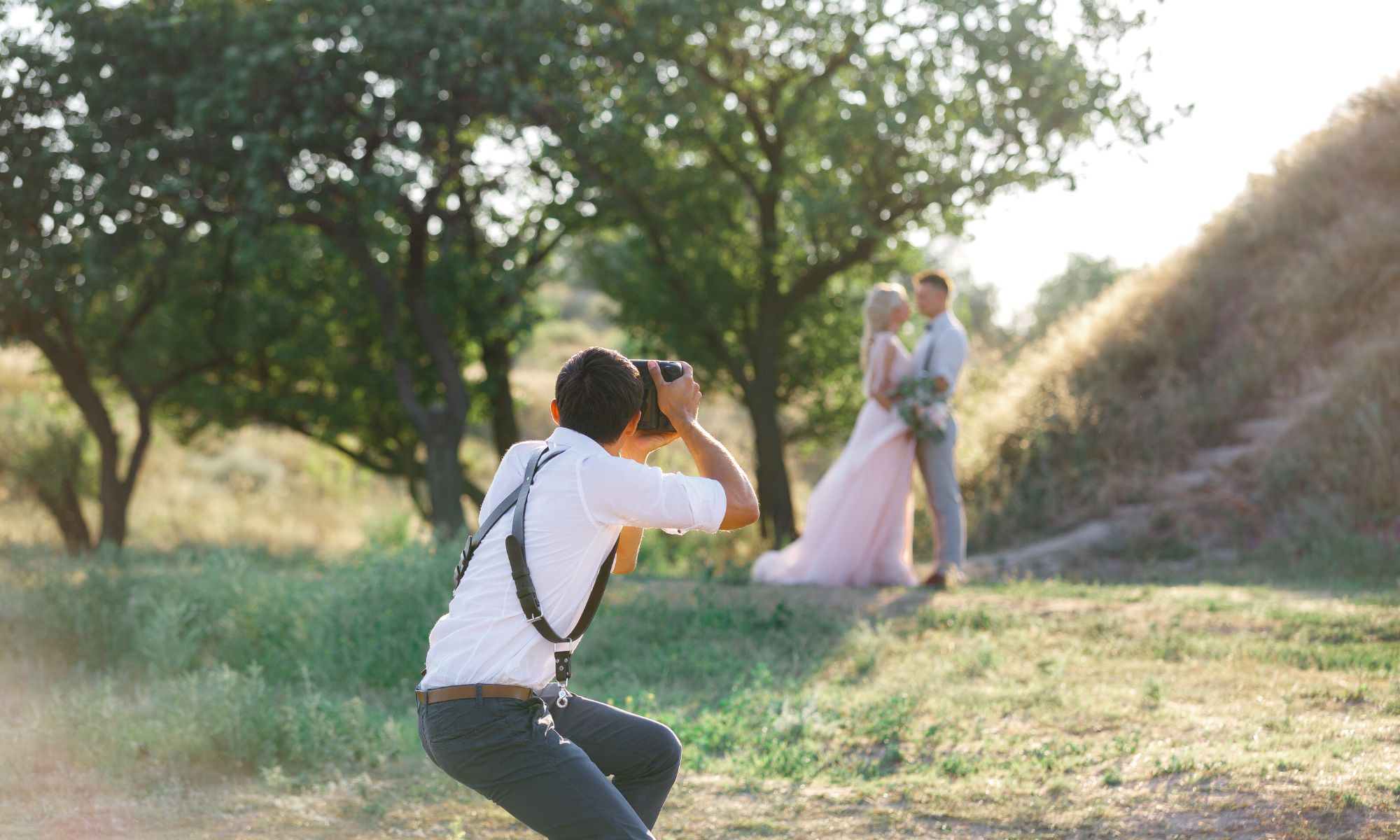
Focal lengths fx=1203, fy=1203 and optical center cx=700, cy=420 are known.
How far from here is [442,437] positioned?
13320 mm

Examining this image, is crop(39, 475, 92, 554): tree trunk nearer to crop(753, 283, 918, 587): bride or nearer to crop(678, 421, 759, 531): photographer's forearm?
crop(753, 283, 918, 587): bride

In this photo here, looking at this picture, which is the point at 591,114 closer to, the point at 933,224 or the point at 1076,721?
the point at 933,224

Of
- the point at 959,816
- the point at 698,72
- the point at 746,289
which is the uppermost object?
the point at 698,72

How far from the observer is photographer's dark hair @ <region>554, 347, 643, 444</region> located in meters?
3.21

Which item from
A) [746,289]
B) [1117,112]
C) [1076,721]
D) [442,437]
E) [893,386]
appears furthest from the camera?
[746,289]

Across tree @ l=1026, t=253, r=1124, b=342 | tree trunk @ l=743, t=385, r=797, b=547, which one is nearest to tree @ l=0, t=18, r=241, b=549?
tree trunk @ l=743, t=385, r=797, b=547

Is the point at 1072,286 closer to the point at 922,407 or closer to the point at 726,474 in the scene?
the point at 922,407

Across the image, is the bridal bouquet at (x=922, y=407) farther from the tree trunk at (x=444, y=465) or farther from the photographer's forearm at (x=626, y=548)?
the tree trunk at (x=444, y=465)

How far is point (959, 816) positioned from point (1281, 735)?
1660 millimetres

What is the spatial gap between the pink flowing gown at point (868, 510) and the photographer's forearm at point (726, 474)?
6.04m

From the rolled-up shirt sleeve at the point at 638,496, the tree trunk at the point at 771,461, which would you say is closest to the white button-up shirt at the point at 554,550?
the rolled-up shirt sleeve at the point at 638,496

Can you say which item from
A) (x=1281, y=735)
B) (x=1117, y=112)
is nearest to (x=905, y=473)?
(x=1281, y=735)

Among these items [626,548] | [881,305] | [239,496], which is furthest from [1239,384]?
[239,496]

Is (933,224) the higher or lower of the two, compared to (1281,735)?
higher
